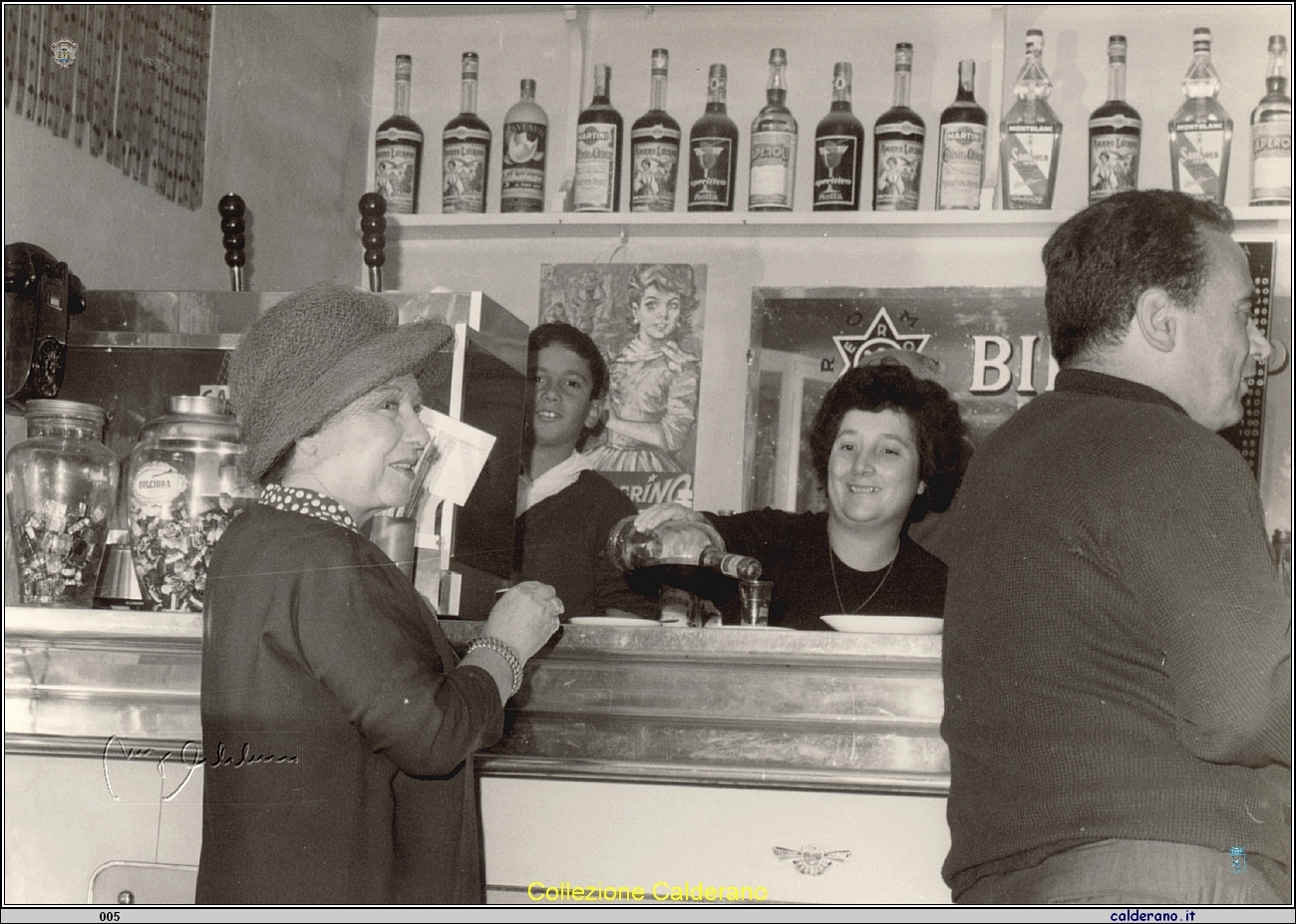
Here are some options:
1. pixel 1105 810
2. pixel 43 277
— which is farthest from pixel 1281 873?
pixel 43 277

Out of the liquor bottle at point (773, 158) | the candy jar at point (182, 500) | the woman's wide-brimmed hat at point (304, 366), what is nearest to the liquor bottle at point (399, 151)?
the liquor bottle at point (773, 158)

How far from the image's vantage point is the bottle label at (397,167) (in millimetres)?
2117

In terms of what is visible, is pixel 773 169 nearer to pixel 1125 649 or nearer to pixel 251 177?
pixel 251 177

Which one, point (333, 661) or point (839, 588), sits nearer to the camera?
point (333, 661)

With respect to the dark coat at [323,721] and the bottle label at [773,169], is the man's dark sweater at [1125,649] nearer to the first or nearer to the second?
the dark coat at [323,721]

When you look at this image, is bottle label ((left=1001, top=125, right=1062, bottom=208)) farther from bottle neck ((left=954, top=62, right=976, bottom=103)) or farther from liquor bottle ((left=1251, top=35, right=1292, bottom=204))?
liquor bottle ((left=1251, top=35, right=1292, bottom=204))

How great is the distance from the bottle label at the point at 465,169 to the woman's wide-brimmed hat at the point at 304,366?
3.61 ft

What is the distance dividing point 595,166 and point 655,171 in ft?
0.30

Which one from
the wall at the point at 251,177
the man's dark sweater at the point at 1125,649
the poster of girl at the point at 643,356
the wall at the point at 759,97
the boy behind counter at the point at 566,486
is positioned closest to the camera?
the man's dark sweater at the point at 1125,649

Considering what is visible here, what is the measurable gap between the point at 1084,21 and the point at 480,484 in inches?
52.8

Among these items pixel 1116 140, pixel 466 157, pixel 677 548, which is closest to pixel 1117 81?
pixel 1116 140

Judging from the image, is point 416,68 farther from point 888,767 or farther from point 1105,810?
point 1105,810

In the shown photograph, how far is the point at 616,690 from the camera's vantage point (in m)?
1.27

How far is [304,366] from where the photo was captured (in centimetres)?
105
